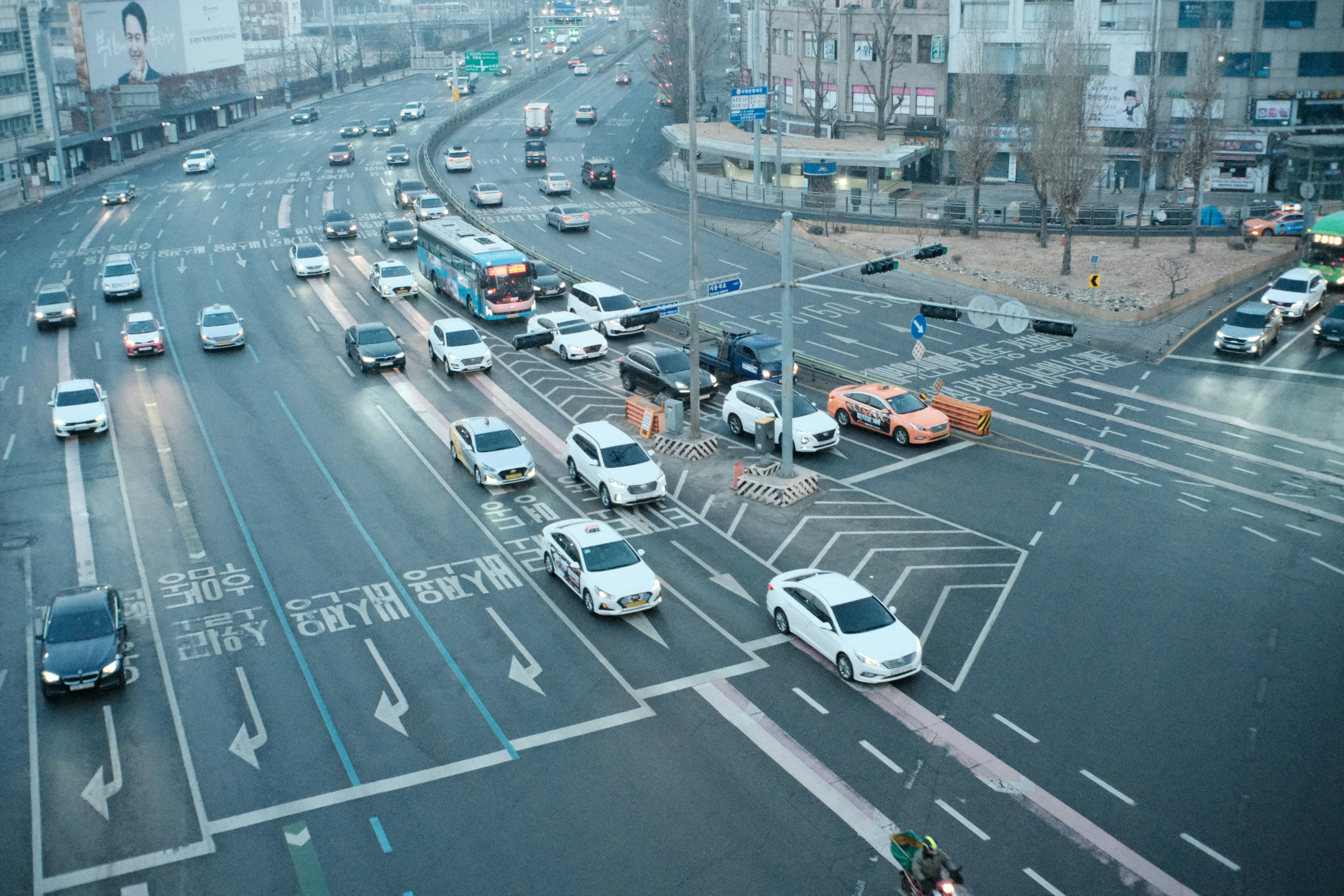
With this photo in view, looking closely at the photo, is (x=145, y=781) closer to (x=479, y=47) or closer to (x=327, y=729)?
(x=327, y=729)

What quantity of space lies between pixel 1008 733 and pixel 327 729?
500 inches

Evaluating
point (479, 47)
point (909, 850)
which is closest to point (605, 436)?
point (909, 850)

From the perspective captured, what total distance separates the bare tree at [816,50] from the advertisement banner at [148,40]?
203 feet

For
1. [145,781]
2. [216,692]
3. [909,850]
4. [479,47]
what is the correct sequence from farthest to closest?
[479,47] < [216,692] < [145,781] < [909,850]

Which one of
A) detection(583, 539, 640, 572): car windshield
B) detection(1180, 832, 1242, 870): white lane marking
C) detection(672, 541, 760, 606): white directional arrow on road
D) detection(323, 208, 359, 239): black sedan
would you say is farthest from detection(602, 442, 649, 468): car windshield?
detection(323, 208, 359, 239): black sedan

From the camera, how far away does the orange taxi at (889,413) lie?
36.0 metres

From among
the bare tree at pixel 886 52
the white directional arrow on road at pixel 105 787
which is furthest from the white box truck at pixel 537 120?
the white directional arrow on road at pixel 105 787

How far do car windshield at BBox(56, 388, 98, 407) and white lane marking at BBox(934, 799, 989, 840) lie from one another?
102 ft

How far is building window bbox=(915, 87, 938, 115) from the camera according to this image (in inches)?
3536

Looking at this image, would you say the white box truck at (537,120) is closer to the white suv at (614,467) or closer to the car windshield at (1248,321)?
the car windshield at (1248,321)

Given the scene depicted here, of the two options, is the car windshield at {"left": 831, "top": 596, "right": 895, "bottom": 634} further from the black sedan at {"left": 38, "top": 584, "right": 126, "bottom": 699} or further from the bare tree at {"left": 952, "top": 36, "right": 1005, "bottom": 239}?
the bare tree at {"left": 952, "top": 36, "right": 1005, "bottom": 239}

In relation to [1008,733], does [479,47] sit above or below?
above

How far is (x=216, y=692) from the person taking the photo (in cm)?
2305

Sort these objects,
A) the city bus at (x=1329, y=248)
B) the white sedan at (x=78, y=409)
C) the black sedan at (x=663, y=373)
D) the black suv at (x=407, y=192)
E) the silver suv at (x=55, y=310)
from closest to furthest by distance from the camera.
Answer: the white sedan at (x=78, y=409), the black sedan at (x=663, y=373), the silver suv at (x=55, y=310), the city bus at (x=1329, y=248), the black suv at (x=407, y=192)
